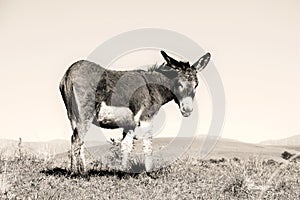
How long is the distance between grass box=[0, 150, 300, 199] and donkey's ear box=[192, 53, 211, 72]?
2.82 meters

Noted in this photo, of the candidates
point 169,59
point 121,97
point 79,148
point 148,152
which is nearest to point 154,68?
point 169,59

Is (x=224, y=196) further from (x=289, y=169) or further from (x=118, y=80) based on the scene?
(x=289, y=169)

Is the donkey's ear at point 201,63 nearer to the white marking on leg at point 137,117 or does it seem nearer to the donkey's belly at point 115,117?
the white marking on leg at point 137,117

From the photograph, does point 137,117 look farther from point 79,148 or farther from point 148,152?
point 79,148

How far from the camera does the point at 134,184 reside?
10.9m

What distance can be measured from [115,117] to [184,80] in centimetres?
200

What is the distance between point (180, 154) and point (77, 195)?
24.1ft

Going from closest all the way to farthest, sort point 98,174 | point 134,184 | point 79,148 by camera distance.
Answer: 1. point 134,184
2. point 79,148
3. point 98,174

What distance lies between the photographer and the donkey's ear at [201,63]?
41.5 ft

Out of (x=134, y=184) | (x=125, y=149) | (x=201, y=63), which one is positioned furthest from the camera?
(x=201, y=63)

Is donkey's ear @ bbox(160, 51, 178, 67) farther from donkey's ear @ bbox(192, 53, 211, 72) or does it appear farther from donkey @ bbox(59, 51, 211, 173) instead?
donkey's ear @ bbox(192, 53, 211, 72)

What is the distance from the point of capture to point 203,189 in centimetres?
1063

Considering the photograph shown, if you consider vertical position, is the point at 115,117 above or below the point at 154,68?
below

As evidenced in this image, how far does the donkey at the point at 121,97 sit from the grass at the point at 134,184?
0.69 m
